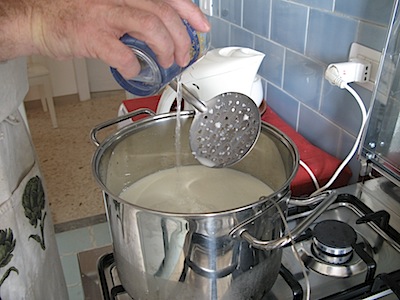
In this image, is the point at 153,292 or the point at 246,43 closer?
the point at 153,292

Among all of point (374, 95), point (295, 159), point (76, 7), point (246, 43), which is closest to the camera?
point (76, 7)

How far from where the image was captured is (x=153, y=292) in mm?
525

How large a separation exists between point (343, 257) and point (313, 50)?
45 cm

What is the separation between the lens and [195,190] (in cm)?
69

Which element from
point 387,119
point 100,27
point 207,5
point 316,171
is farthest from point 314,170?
point 207,5

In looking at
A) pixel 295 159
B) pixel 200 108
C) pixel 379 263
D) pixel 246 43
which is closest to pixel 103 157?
pixel 200 108

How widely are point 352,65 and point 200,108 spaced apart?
32 centimetres

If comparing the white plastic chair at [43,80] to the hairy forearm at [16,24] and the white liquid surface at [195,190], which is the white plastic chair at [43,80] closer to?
the white liquid surface at [195,190]

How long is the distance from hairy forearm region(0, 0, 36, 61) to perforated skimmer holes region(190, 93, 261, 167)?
0.75ft

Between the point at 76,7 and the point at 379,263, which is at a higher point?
the point at 76,7

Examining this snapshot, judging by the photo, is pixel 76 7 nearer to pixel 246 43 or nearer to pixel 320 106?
pixel 320 106

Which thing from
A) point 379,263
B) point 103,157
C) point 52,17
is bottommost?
point 379,263

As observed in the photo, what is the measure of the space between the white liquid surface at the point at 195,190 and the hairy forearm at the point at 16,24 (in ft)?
0.92

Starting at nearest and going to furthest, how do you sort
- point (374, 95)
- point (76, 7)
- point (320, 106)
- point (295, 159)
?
point (76, 7) < point (295, 159) < point (374, 95) < point (320, 106)
